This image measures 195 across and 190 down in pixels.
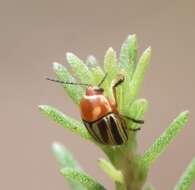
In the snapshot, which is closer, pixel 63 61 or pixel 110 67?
pixel 110 67

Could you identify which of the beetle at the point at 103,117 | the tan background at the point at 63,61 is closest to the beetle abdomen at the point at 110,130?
the beetle at the point at 103,117

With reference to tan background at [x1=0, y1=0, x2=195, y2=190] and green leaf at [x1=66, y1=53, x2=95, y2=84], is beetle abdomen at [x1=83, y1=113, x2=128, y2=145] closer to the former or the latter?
green leaf at [x1=66, y1=53, x2=95, y2=84]

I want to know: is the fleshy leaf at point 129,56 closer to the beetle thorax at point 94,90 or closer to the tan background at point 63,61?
the beetle thorax at point 94,90

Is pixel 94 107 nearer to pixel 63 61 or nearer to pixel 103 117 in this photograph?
pixel 103 117

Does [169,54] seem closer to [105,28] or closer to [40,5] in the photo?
[105,28]

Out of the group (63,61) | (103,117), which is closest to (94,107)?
(103,117)

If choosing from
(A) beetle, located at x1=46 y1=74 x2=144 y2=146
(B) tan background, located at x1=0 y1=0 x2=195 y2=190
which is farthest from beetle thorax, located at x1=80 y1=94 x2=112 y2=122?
(B) tan background, located at x1=0 y1=0 x2=195 y2=190

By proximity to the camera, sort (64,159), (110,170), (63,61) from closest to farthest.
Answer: (110,170), (64,159), (63,61)
